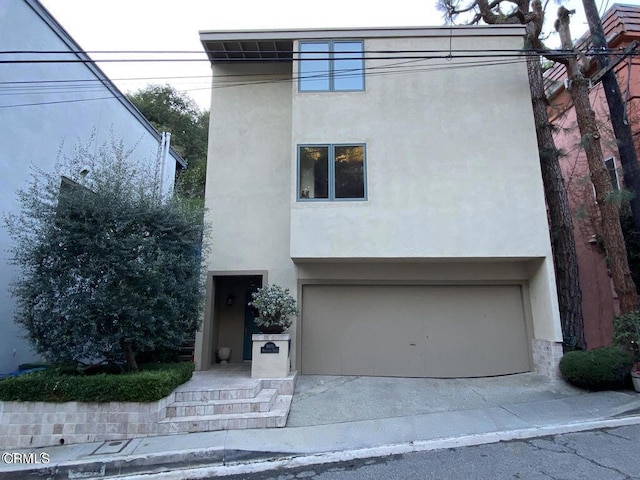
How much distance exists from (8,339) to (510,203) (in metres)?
10.2

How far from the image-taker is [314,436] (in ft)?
18.2

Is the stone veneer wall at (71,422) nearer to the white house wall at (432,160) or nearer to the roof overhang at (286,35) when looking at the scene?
the white house wall at (432,160)

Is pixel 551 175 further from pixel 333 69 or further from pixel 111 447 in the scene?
pixel 111 447

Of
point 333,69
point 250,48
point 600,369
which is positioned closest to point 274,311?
point 333,69

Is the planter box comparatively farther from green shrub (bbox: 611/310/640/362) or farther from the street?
green shrub (bbox: 611/310/640/362)

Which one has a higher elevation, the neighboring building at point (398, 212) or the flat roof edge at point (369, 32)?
the flat roof edge at point (369, 32)

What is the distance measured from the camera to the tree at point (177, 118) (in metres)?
22.9

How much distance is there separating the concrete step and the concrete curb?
749 millimetres

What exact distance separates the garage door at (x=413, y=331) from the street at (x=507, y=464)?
3610mm

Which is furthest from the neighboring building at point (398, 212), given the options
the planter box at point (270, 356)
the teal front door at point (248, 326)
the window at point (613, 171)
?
the window at point (613, 171)

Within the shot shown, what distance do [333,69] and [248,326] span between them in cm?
669

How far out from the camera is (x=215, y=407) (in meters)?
6.05

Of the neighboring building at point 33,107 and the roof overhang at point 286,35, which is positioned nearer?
the neighboring building at point 33,107

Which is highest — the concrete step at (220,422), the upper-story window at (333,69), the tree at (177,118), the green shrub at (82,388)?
the tree at (177,118)
